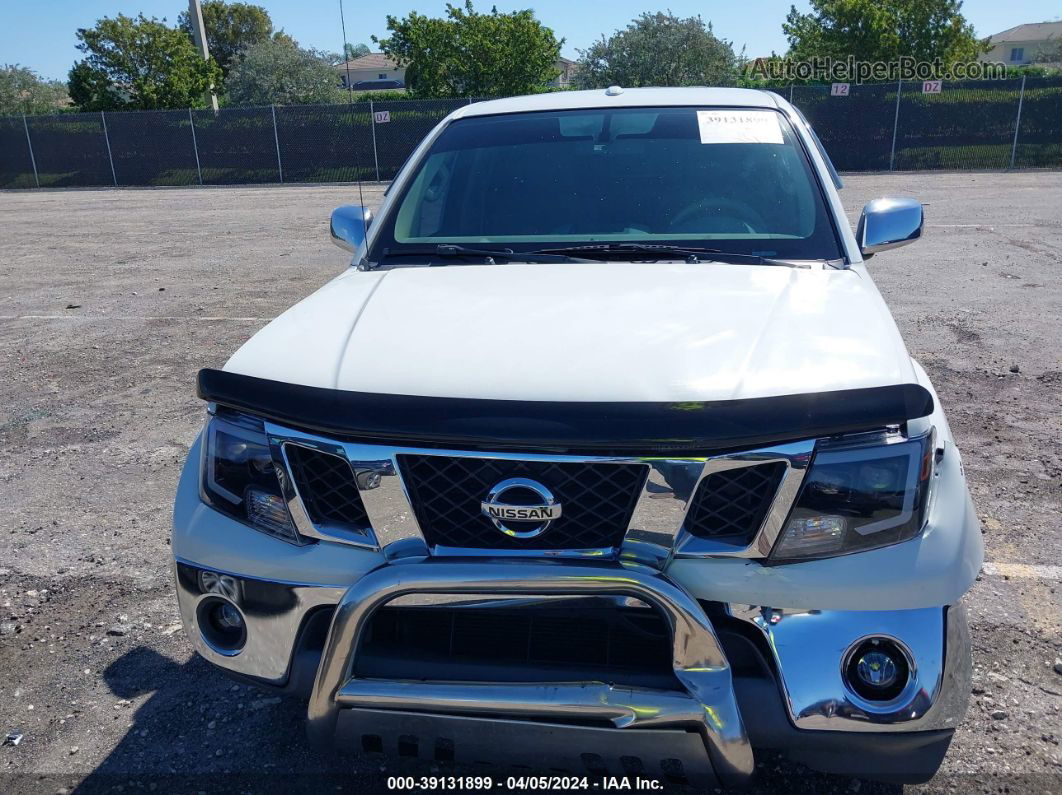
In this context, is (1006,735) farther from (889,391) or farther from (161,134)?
(161,134)

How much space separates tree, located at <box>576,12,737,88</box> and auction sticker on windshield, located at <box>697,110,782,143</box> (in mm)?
30284

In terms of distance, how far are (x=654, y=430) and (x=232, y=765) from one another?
167 cm

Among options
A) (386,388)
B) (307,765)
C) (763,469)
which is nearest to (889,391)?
(763,469)

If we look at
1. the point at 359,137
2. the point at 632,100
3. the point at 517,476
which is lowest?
the point at 517,476

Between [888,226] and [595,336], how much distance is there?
6.03ft

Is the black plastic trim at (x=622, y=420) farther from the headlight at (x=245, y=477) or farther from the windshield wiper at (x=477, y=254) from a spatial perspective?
the windshield wiper at (x=477, y=254)

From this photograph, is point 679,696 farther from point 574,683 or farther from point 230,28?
point 230,28

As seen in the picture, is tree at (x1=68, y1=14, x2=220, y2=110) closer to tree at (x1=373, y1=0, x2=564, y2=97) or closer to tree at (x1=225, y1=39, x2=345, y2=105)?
tree at (x1=225, y1=39, x2=345, y2=105)

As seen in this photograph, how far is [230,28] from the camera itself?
60.2 m

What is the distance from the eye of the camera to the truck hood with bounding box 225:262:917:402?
2.08 meters

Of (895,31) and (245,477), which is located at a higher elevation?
(895,31)

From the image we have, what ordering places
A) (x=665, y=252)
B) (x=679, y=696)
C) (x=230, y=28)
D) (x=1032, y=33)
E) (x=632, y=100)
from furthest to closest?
1. (x=1032, y=33)
2. (x=230, y=28)
3. (x=632, y=100)
4. (x=665, y=252)
5. (x=679, y=696)

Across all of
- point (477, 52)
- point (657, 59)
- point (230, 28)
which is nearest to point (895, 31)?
point (657, 59)

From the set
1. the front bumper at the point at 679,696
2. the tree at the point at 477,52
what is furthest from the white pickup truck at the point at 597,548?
the tree at the point at 477,52
